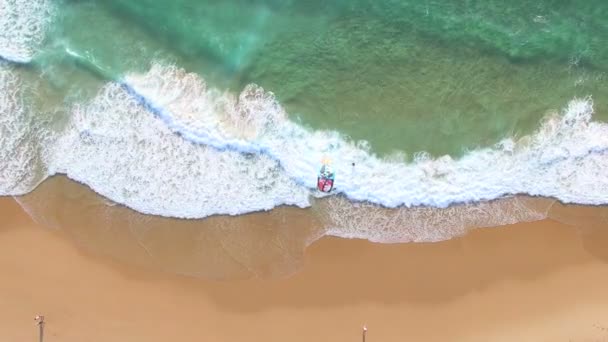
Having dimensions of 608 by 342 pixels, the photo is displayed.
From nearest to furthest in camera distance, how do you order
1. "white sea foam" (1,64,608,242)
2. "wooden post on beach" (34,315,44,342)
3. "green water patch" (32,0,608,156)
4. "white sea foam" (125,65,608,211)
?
"wooden post on beach" (34,315,44,342) → "white sea foam" (1,64,608,242) → "white sea foam" (125,65,608,211) → "green water patch" (32,0,608,156)

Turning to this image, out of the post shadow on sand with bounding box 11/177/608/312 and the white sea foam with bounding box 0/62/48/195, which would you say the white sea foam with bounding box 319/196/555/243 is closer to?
the post shadow on sand with bounding box 11/177/608/312

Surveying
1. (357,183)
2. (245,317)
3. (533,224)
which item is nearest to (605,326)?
(533,224)

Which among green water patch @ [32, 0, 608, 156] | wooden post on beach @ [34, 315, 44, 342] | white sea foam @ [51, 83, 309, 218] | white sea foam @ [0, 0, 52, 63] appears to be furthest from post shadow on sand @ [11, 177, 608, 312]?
white sea foam @ [0, 0, 52, 63]

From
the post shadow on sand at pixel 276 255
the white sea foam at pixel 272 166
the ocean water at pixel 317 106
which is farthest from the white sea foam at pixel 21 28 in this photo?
the post shadow on sand at pixel 276 255

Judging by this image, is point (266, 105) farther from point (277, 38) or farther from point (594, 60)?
point (594, 60)

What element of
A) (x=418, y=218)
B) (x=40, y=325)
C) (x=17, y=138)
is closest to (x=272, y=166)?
(x=418, y=218)
